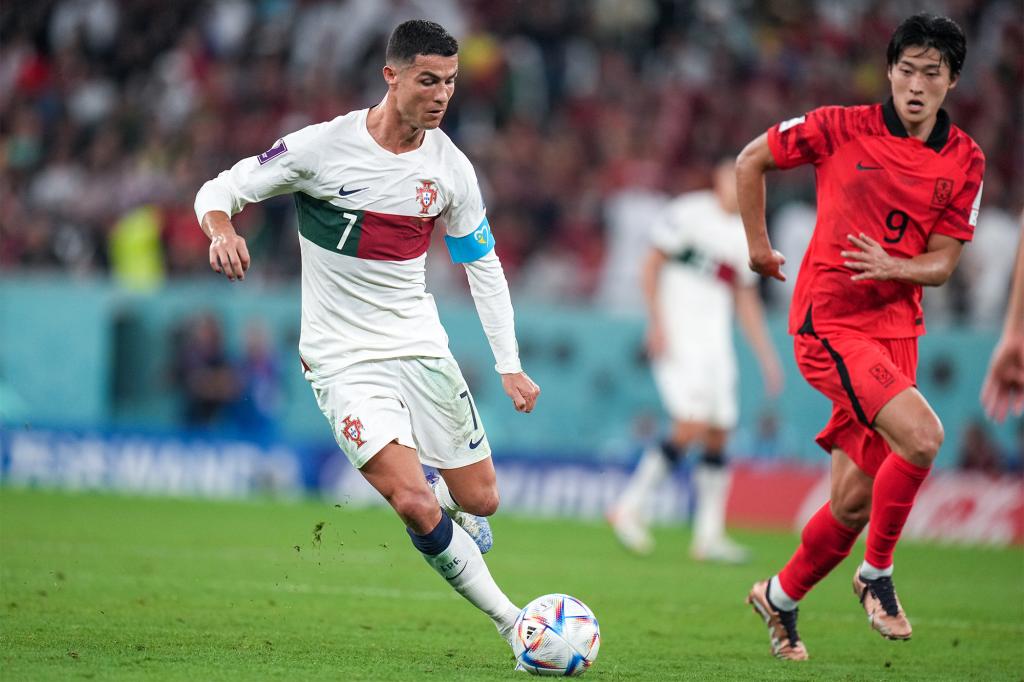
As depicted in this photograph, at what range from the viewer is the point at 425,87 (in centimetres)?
651

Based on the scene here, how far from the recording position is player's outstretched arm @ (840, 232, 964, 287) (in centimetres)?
662

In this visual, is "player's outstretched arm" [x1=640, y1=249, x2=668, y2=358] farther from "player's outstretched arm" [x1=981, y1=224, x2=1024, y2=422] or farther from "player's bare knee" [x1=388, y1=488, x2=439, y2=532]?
"player's bare knee" [x1=388, y1=488, x2=439, y2=532]

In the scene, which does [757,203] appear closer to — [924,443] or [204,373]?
[924,443]

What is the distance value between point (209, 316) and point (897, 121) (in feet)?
36.8

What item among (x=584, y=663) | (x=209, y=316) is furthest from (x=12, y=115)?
(x=584, y=663)

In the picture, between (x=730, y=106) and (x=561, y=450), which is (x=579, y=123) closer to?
(x=730, y=106)

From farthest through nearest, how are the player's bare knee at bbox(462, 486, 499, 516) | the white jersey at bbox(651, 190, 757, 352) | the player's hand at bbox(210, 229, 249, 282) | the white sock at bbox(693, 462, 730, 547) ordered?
the white jersey at bbox(651, 190, 757, 352) → the white sock at bbox(693, 462, 730, 547) → the player's bare knee at bbox(462, 486, 499, 516) → the player's hand at bbox(210, 229, 249, 282)

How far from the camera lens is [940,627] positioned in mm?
8477

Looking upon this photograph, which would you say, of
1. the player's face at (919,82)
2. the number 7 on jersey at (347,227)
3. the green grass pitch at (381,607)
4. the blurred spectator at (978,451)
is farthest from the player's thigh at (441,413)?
the blurred spectator at (978,451)

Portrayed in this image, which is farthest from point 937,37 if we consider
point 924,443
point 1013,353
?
point 924,443

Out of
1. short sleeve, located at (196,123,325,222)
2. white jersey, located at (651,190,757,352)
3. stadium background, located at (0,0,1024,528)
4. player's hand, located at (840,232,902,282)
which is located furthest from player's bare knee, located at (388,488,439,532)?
stadium background, located at (0,0,1024,528)

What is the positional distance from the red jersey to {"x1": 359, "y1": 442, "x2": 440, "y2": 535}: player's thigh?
1.98 m

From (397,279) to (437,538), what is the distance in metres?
1.21

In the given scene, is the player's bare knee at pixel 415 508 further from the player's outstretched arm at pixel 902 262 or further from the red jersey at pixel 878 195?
the player's outstretched arm at pixel 902 262
